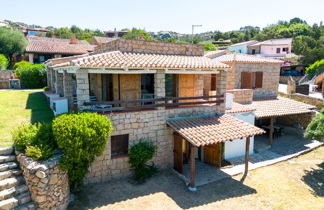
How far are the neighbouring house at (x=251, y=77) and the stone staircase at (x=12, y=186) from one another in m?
14.3

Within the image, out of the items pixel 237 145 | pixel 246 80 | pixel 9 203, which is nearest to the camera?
pixel 9 203

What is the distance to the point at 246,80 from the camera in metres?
19.6

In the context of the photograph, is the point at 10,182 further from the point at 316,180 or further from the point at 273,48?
the point at 273,48

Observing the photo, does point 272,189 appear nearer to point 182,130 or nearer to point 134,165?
point 182,130

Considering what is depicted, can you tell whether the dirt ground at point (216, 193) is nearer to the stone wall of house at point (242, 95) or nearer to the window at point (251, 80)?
the stone wall of house at point (242, 95)

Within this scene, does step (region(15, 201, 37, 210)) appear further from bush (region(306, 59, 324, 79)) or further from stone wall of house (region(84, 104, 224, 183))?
bush (region(306, 59, 324, 79))

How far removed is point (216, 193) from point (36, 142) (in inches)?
314

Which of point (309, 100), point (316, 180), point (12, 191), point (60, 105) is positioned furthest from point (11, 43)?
point (309, 100)

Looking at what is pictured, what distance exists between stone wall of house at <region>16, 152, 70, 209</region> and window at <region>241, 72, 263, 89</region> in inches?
627

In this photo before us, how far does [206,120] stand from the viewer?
12.5 meters

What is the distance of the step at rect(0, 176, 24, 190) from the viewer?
8.19 m

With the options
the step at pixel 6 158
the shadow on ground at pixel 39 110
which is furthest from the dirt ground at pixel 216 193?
the shadow on ground at pixel 39 110

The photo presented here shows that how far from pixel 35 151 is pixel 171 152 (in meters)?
6.72

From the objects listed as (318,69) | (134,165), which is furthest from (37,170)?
(318,69)
